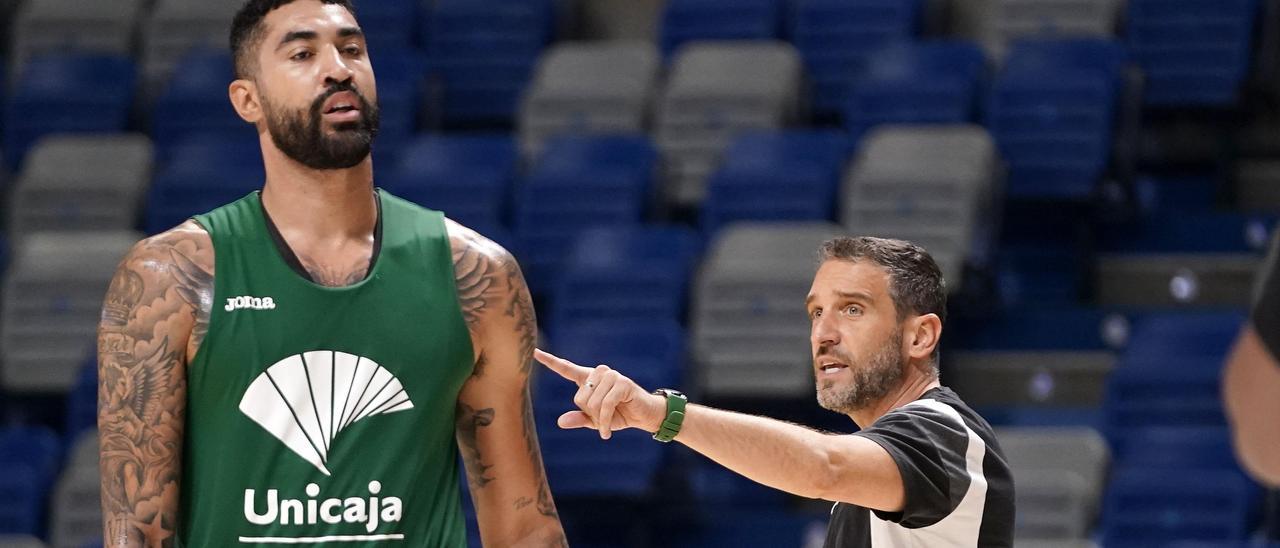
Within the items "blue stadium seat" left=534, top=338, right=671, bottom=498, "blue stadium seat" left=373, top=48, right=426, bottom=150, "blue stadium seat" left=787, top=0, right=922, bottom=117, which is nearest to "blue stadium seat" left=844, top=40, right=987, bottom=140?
"blue stadium seat" left=787, top=0, right=922, bottom=117

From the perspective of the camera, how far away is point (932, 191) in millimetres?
8891

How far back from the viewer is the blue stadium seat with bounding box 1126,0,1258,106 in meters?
9.70

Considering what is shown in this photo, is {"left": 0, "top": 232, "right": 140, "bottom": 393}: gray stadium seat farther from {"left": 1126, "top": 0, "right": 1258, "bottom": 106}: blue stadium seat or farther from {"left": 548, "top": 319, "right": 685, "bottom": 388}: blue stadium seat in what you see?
{"left": 1126, "top": 0, "right": 1258, "bottom": 106}: blue stadium seat

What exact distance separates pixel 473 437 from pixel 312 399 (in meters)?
0.36

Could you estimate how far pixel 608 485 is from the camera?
27.1 ft

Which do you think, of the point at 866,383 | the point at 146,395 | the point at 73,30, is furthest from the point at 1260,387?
the point at 73,30

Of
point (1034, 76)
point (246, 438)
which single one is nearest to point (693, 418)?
point (246, 438)

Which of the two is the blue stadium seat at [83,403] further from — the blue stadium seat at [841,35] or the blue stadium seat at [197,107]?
the blue stadium seat at [841,35]

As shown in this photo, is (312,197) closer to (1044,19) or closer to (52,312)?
(52,312)

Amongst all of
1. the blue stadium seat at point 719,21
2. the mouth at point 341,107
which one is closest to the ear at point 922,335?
the mouth at point 341,107

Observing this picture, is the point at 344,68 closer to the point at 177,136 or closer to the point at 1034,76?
the point at 1034,76

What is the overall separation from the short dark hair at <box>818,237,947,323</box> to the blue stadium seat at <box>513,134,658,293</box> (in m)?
5.99

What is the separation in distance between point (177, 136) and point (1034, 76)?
5.01 meters

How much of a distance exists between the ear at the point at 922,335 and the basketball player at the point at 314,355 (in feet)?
2.40
